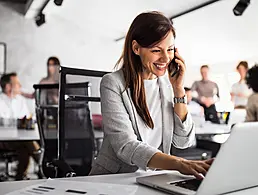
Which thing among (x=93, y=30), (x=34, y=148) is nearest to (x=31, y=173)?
(x=34, y=148)

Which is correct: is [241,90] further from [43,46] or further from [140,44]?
[140,44]

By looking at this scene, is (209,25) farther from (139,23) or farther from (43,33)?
(139,23)

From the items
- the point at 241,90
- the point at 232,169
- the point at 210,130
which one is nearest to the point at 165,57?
the point at 232,169

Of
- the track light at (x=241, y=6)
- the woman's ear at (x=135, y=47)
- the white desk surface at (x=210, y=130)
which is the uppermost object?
the track light at (x=241, y=6)

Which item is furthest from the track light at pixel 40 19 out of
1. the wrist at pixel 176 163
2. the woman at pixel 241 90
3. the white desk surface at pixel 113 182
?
the wrist at pixel 176 163

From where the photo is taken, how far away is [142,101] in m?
1.41

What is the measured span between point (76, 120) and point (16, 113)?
256 cm

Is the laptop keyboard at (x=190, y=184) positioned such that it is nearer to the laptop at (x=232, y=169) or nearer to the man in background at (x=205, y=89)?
the laptop at (x=232, y=169)

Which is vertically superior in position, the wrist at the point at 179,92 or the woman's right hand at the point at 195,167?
the wrist at the point at 179,92

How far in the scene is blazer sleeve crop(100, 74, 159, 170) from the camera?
3.85 feet

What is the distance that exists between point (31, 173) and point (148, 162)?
3927 mm

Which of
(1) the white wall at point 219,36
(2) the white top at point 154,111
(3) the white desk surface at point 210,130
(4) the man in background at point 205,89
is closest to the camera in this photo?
(2) the white top at point 154,111

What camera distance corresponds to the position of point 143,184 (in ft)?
3.39

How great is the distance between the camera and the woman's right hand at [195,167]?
3.26ft
